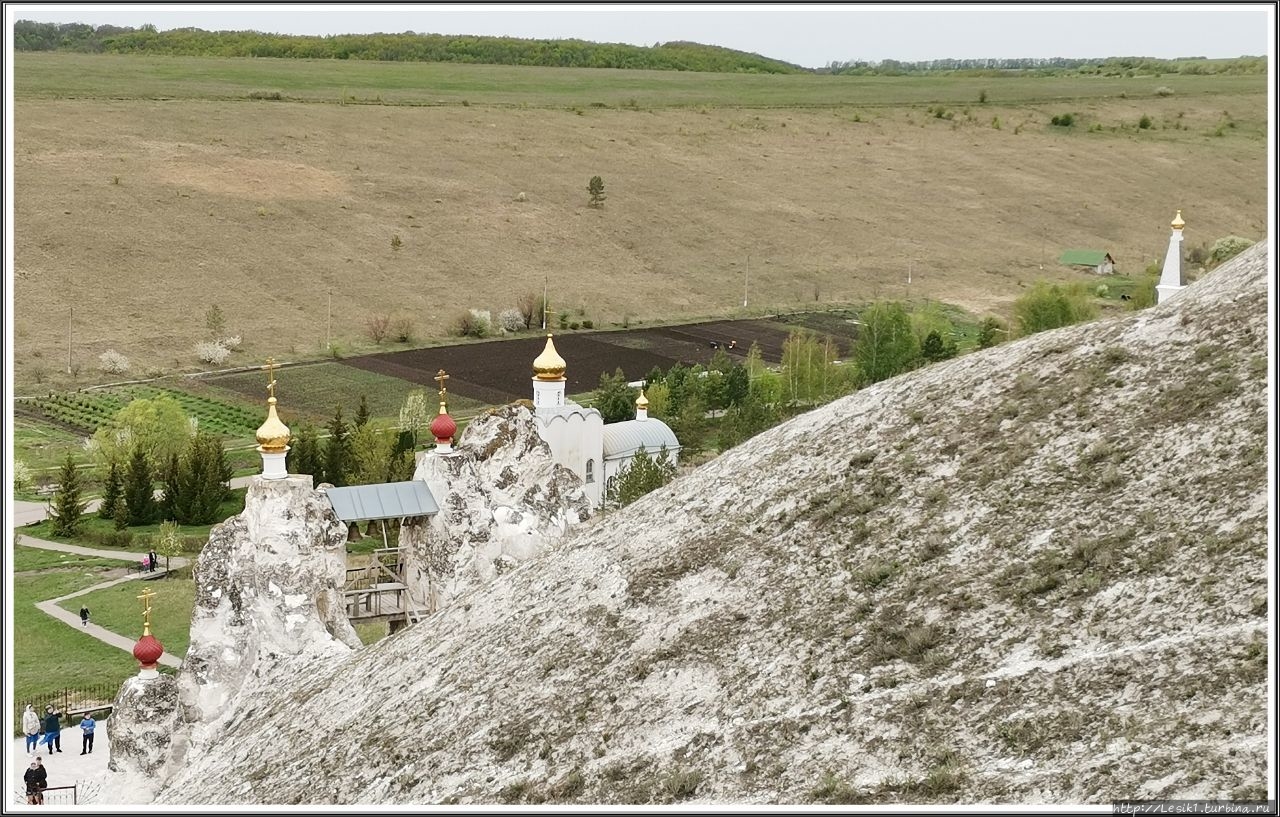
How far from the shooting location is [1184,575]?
16.7 meters

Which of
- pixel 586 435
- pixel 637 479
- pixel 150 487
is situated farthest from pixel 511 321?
pixel 586 435

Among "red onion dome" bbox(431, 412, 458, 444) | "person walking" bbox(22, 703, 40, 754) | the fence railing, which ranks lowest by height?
"person walking" bbox(22, 703, 40, 754)

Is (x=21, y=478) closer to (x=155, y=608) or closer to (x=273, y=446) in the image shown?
(x=155, y=608)

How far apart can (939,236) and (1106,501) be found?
114 m

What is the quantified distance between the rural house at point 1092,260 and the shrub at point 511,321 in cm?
4473

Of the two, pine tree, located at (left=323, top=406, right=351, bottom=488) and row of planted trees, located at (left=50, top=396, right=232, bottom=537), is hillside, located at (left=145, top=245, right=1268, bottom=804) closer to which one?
row of planted trees, located at (left=50, top=396, right=232, bottom=537)

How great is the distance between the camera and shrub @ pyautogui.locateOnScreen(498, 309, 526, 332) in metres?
99.5

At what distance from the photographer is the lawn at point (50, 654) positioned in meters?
41.7

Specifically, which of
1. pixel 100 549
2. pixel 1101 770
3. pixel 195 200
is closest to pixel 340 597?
pixel 1101 770

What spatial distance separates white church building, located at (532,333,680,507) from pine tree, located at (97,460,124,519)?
20008 mm

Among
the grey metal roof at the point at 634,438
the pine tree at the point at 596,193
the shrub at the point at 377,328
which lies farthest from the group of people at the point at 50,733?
the pine tree at the point at 596,193

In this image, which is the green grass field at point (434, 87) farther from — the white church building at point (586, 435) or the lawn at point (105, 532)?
the white church building at point (586, 435)

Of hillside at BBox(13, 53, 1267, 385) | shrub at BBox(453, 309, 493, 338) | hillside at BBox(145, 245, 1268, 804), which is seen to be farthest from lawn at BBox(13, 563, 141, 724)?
shrub at BBox(453, 309, 493, 338)

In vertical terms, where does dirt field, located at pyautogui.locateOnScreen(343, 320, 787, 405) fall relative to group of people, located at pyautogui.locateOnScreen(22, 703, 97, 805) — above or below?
below
